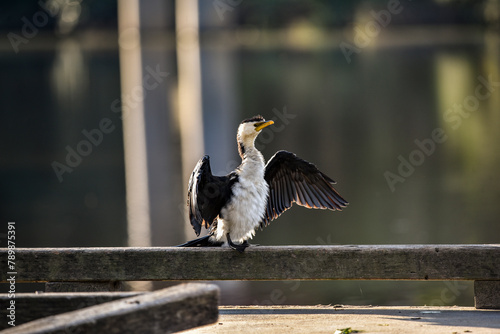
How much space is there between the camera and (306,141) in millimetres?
20562

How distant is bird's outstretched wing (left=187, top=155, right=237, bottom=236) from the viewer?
5.84 m

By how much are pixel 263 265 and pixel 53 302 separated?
1.92 metres

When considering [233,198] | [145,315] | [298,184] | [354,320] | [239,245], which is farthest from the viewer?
[298,184]

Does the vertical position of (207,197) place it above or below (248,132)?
below

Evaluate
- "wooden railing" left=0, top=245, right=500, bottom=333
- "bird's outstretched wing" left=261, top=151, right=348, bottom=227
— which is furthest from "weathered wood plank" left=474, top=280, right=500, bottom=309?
"bird's outstretched wing" left=261, top=151, right=348, bottom=227

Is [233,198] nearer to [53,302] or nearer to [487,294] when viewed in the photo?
[487,294]

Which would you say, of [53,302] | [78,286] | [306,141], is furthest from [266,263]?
[306,141]

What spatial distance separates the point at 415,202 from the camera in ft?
48.3

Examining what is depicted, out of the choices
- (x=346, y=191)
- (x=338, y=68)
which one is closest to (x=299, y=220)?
(x=346, y=191)

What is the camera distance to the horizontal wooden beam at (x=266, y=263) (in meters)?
5.44

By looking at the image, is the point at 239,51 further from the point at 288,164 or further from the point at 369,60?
the point at 288,164

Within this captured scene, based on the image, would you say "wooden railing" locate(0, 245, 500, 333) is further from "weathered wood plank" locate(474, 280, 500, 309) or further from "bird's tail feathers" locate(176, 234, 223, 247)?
"bird's tail feathers" locate(176, 234, 223, 247)

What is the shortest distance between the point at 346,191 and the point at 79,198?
467 centimetres

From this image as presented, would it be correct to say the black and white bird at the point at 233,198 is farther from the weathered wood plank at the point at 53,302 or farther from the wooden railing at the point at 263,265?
the weathered wood plank at the point at 53,302
